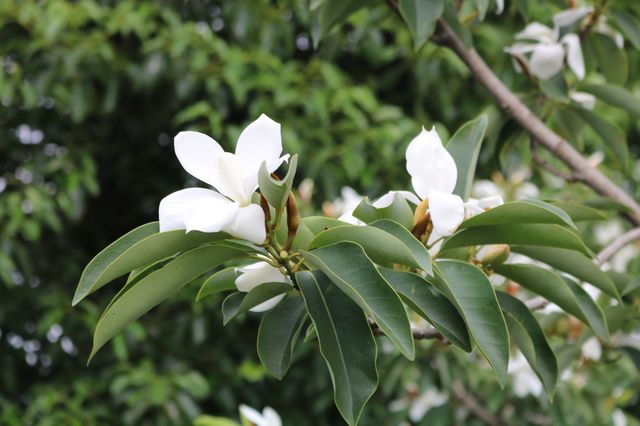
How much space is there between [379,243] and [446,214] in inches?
3.2

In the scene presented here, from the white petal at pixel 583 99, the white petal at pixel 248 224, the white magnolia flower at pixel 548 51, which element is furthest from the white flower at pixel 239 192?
the white petal at pixel 583 99

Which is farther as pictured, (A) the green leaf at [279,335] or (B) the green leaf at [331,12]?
(B) the green leaf at [331,12]

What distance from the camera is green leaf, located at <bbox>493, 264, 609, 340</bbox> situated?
37.1 inches

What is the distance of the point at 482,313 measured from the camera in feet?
2.62

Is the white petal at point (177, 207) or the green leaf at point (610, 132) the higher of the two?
the white petal at point (177, 207)

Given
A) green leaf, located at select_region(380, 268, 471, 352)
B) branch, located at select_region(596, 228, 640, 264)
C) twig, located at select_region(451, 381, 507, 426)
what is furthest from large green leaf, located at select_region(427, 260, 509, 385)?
twig, located at select_region(451, 381, 507, 426)

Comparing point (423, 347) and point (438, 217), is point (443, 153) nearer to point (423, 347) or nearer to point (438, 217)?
point (438, 217)

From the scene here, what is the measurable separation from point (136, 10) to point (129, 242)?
6.94 feet

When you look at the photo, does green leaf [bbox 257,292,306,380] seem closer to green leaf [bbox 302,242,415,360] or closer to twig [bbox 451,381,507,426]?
green leaf [bbox 302,242,415,360]

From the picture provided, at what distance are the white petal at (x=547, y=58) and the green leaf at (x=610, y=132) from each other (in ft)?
0.41

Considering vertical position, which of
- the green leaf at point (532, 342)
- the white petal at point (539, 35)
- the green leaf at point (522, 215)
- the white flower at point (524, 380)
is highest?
the green leaf at point (522, 215)

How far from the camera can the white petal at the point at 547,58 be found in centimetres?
141

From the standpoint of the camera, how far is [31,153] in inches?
111

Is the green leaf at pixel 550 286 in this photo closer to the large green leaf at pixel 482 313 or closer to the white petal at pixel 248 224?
the large green leaf at pixel 482 313
